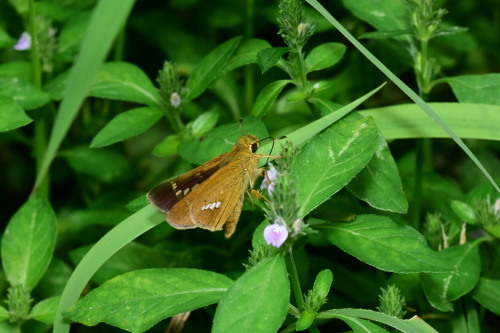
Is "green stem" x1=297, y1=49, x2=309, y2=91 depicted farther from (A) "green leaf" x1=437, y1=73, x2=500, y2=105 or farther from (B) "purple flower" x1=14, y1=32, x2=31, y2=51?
(B) "purple flower" x1=14, y1=32, x2=31, y2=51

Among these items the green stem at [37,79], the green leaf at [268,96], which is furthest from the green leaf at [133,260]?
the green leaf at [268,96]

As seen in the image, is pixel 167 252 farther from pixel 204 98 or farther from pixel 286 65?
pixel 204 98

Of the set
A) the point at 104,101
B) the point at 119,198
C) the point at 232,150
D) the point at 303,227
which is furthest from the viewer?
the point at 104,101

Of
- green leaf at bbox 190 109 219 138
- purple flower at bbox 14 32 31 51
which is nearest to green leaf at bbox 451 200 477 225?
green leaf at bbox 190 109 219 138

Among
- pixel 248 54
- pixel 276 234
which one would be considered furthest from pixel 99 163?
pixel 276 234

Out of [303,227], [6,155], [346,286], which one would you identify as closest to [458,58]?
A: [346,286]

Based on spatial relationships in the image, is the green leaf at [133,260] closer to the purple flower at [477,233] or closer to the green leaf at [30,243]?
the green leaf at [30,243]
